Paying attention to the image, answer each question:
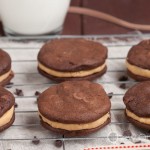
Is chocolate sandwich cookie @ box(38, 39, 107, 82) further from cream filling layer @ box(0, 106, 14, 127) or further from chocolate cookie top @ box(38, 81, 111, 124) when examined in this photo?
cream filling layer @ box(0, 106, 14, 127)

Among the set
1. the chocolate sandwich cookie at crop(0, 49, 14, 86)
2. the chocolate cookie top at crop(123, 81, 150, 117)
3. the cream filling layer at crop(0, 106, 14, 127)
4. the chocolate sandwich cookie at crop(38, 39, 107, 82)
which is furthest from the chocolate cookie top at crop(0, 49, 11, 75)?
the chocolate cookie top at crop(123, 81, 150, 117)

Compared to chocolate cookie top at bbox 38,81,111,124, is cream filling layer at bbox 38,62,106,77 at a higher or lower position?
lower

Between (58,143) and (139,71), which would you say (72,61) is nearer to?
(139,71)

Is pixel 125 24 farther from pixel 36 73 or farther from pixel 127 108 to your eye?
pixel 127 108

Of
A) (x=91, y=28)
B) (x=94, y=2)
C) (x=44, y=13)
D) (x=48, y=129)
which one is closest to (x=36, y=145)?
(x=48, y=129)

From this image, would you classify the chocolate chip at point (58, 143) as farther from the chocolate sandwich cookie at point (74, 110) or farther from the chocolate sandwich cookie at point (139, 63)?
the chocolate sandwich cookie at point (139, 63)

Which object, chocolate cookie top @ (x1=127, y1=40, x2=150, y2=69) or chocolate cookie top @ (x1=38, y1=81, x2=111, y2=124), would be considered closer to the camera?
chocolate cookie top @ (x1=38, y1=81, x2=111, y2=124)
